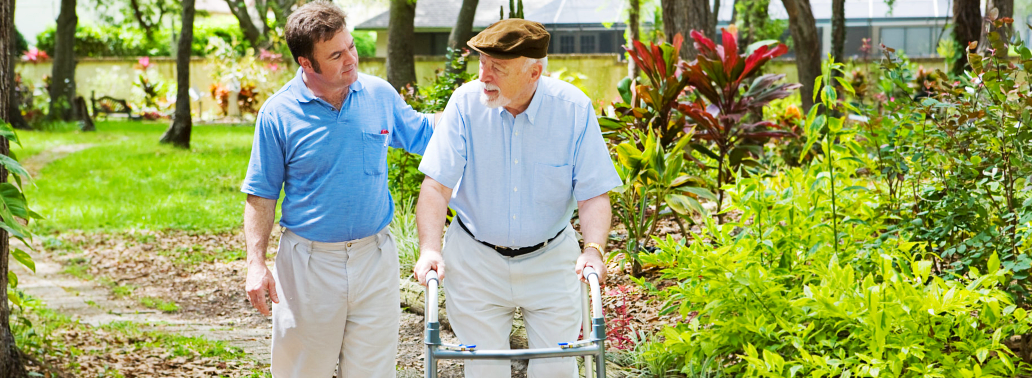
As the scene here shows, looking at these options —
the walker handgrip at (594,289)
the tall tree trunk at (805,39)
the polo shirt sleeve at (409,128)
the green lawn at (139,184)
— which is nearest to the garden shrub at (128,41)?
the green lawn at (139,184)

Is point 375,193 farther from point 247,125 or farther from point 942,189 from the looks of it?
point 247,125

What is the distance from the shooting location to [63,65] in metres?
20.0

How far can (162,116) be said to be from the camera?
23281 millimetres

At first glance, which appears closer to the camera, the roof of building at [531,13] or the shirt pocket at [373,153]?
the shirt pocket at [373,153]

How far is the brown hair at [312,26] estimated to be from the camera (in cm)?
288

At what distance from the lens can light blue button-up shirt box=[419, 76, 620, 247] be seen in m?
2.87

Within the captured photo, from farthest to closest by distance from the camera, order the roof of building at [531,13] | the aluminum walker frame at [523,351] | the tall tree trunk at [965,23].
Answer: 1. the roof of building at [531,13]
2. the tall tree trunk at [965,23]
3. the aluminum walker frame at [523,351]

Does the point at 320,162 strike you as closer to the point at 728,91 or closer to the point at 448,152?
the point at 448,152

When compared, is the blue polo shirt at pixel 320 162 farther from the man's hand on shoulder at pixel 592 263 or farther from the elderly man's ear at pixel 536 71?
the man's hand on shoulder at pixel 592 263

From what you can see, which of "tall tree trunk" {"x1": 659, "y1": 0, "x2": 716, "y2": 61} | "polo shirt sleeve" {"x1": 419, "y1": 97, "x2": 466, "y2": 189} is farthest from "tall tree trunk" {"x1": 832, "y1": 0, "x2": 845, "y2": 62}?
"polo shirt sleeve" {"x1": 419, "y1": 97, "x2": 466, "y2": 189}

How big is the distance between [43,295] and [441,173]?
496cm

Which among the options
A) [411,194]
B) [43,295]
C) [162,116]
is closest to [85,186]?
[43,295]

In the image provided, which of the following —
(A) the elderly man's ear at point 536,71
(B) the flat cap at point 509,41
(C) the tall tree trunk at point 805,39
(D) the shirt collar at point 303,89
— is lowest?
(D) the shirt collar at point 303,89

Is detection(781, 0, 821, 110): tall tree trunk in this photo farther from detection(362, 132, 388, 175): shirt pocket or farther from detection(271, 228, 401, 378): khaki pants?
detection(271, 228, 401, 378): khaki pants
